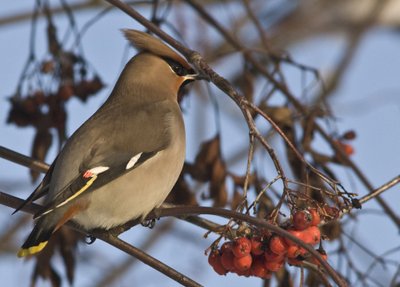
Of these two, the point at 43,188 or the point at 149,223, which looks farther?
the point at 149,223

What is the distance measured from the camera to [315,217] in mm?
2736

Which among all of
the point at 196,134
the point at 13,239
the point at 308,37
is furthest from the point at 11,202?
the point at 308,37

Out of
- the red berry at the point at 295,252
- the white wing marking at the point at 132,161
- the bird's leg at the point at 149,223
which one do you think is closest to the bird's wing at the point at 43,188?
the white wing marking at the point at 132,161

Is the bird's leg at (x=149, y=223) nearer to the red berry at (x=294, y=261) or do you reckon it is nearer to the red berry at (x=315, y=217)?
the red berry at (x=294, y=261)

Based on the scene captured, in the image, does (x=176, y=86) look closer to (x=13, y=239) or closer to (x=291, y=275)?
(x=291, y=275)

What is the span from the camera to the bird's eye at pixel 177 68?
13.1ft

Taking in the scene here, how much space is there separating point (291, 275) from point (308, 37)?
682cm

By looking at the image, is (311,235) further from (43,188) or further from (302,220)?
(43,188)

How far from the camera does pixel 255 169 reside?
3.78 metres

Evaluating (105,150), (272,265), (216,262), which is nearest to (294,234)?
(272,265)

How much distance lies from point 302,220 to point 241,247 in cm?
19

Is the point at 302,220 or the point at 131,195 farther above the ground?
the point at 131,195

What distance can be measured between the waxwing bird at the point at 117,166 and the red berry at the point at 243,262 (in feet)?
2.17

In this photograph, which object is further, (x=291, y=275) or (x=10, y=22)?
(x=10, y=22)
